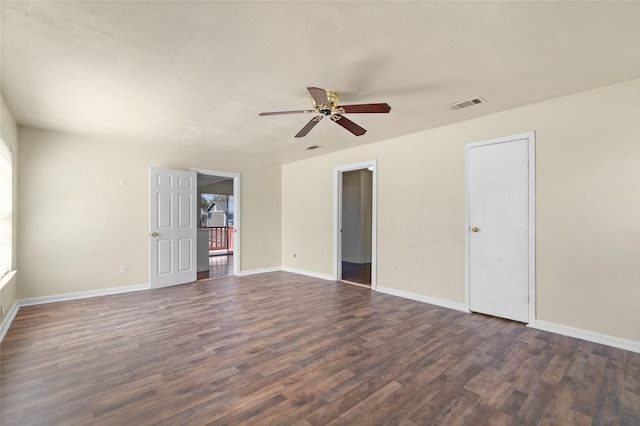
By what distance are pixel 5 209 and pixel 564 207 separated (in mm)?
6166

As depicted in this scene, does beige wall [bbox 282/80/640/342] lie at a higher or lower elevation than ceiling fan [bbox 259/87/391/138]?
lower

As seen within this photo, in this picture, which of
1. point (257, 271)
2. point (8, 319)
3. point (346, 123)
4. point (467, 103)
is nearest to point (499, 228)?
point (467, 103)

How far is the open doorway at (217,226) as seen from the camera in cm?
629

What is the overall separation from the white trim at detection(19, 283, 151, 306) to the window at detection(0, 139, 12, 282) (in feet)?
2.75

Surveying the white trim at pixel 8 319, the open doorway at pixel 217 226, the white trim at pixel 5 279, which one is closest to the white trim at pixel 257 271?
the open doorway at pixel 217 226

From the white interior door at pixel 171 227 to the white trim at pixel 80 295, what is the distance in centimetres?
27

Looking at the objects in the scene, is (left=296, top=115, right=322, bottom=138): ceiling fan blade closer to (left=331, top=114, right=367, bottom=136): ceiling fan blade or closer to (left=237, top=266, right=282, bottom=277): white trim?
(left=331, top=114, right=367, bottom=136): ceiling fan blade

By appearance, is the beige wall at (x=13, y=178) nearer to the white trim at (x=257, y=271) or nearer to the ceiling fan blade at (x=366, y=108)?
the white trim at (x=257, y=271)

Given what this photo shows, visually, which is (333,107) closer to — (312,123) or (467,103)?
(312,123)

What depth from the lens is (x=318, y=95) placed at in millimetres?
2475

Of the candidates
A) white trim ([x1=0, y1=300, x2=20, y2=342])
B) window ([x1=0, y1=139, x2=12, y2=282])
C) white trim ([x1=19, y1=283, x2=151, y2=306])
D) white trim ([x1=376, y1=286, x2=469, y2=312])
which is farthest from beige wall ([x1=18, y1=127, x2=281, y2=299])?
white trim ([x1=376, y1=286, x2=469, y2=312])

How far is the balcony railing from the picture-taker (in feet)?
33.2

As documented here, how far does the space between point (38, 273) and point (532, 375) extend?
6.03m

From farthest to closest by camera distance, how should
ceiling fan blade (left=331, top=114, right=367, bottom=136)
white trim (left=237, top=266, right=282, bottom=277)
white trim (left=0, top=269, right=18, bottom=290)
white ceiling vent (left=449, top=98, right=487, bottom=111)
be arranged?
white trim (left=237, top=266, right=282, bottom=277) < white ceiling vent (left=449, top=98, right=487, bottom=111) < ceiling fan blade (left=331, top=114, right=367, bottom=136) < white trim (left=0, top=269, right=18, bottom=290)
